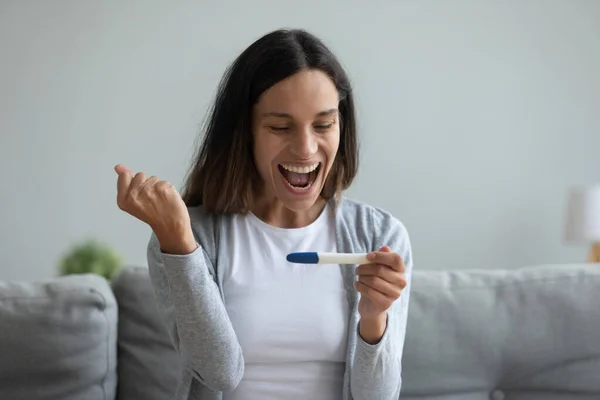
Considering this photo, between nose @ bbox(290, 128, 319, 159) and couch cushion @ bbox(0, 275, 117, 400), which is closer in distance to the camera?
nose @ bbox(290, 128, 319, 159)

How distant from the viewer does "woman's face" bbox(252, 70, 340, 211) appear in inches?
49.6

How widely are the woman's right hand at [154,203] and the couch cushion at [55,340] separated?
0.52m

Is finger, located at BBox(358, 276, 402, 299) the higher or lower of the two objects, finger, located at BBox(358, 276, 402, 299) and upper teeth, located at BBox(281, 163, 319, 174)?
the lower

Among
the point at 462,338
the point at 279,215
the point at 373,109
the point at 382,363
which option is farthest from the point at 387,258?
the point at 373,109

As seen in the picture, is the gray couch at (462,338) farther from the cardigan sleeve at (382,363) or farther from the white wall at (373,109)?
the white wall at (373,109)

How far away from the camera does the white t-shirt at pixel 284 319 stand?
1.33m

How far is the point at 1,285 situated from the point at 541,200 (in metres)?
2.31

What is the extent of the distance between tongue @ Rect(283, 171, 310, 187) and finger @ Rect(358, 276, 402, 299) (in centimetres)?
23

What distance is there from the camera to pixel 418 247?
3.20m

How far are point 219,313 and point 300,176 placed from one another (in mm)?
267

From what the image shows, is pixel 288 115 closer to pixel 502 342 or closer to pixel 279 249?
pixel 279 249

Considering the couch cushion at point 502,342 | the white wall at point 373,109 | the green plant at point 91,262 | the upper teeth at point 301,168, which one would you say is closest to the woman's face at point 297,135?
the upper teeth at point 301,168

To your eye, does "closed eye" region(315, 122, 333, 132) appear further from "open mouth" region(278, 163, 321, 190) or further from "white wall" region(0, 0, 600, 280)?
"white wall" region(0, 0, 600, 280)

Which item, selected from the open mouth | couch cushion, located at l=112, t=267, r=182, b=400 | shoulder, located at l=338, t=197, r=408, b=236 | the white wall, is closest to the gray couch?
couch cushion, located at l=112, t=267, r=182, b=400
